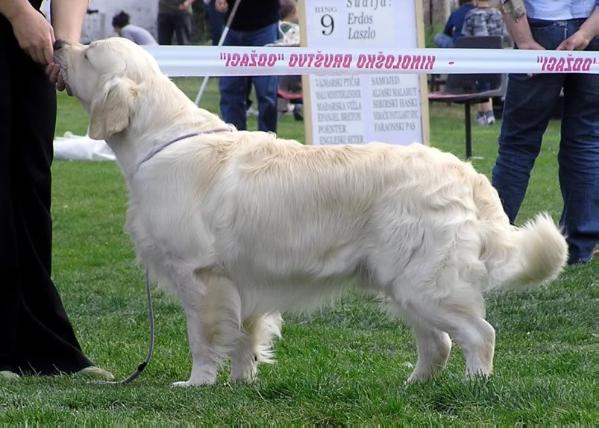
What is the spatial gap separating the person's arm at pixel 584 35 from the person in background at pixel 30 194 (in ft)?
11.6

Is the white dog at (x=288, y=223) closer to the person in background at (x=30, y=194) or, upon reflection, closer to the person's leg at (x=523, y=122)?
the person in background at (x=30, y=194)

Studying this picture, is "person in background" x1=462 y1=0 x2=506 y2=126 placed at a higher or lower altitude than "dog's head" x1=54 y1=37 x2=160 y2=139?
lower

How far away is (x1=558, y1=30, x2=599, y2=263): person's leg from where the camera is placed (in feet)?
24.2

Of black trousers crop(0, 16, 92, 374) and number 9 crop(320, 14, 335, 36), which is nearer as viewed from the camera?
black trousers crop(0, 16, 92, 374)

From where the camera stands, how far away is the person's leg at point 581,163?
7.38 metres

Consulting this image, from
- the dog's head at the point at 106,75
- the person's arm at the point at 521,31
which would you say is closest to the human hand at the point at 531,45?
the person's arm at the point at 521,31

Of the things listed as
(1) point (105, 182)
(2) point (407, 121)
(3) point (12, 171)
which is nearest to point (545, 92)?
(2) point (407, 121)

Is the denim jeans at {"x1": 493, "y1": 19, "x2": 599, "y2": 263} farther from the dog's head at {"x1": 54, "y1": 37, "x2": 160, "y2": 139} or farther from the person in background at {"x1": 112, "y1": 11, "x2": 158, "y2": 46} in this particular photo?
the person in background at {"x1": 112, "y1": 11, "x2": 158, "y2": 46}

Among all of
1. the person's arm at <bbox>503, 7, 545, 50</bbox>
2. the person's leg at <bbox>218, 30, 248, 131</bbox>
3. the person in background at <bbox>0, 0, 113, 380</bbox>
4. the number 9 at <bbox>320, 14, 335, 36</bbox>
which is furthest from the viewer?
the person's leg at <bbox>218, 30, 248, 131</bbox>

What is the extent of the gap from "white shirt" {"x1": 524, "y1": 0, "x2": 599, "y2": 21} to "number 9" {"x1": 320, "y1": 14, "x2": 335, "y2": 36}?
97.5 inches

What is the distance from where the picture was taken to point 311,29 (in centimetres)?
961

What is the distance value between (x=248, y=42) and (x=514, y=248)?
7749 mm

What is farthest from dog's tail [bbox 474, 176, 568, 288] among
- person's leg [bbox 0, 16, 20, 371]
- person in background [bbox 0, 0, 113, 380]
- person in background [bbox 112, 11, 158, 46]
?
person in background [bbox 112, 11, 158, 46]

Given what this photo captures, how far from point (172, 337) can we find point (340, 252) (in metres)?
1.61
